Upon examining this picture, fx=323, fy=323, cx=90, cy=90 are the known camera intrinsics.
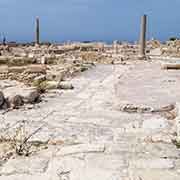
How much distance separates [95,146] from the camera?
3.78 meters

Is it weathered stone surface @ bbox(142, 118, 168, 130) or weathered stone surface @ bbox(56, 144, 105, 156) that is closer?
weathered stone surface @ bbox(56, 144, 105, 156)

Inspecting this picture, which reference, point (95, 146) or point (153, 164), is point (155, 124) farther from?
point (153, 164)

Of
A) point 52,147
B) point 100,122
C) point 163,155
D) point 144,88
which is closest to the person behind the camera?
point 163,155

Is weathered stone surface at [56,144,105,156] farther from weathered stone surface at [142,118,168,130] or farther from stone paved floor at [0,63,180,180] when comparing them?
weathered stone surface at [142,118,168,130]

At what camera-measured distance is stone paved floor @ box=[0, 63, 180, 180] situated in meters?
3.11

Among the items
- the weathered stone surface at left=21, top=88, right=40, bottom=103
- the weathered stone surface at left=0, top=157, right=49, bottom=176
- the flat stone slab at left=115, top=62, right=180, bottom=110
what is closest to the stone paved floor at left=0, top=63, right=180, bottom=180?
the weathered stone surface at left=0, top=157, right=49, bottom=176

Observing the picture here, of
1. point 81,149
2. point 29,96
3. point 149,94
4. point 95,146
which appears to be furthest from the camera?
point 149,94

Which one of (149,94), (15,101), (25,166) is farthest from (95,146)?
(149,94)

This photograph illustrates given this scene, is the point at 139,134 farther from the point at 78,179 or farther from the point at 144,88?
the point at 144,88

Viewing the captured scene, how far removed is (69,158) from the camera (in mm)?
3451

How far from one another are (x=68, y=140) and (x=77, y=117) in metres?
1.32

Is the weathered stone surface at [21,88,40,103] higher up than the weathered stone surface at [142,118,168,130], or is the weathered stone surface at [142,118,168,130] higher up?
the weathered stone surface at [21,88,40,103]

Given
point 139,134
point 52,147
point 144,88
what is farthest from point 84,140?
point 144,88

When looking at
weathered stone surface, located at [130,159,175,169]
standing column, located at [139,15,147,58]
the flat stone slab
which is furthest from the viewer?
standing column, located at [139,15,147,58]
